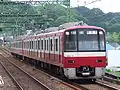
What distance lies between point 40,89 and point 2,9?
33.9 m

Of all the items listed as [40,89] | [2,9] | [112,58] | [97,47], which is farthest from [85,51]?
[2,9]

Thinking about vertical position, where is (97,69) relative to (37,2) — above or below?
below

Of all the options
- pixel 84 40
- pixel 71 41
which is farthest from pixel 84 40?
pixel 71 41

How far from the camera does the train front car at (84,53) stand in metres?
16.7

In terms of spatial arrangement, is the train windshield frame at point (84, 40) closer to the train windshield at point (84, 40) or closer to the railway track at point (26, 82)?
the train windshield at point (84, 40)

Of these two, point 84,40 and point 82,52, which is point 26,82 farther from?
point 84,40

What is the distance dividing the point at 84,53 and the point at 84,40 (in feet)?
2.01

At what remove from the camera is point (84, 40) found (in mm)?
17078

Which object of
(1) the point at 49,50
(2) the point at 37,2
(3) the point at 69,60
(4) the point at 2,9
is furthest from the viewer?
(4) the point at 2,9

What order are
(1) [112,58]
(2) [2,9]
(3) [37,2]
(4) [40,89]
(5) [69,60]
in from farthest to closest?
(2) [2,9]
(3) [37,2]
(1) [112,58]
(5) [69,60]
(4) [40,89]

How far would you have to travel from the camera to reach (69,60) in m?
16.8

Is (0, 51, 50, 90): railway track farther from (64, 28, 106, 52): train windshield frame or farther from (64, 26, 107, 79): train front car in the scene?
(64, 28, 106, 52): train windshield frame

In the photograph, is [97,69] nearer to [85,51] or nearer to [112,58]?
[85,51]

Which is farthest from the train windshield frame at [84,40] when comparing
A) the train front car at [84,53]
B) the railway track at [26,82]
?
the railway track at [26,82]
